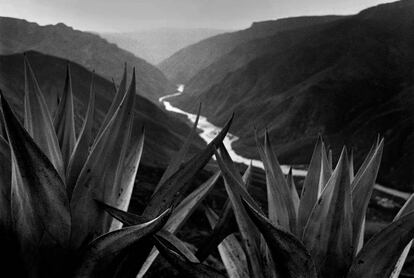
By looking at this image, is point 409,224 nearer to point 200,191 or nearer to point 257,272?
point 257,272

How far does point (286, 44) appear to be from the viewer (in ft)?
562

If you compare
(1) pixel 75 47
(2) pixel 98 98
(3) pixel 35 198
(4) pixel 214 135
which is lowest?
(4) pixel 214 135

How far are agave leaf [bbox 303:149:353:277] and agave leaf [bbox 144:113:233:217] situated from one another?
1.11ft

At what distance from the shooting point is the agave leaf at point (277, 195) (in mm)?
1380

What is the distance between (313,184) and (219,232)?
0.44m

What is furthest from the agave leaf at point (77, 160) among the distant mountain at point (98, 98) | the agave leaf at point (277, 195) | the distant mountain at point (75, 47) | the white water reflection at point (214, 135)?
the distant mountain at point (75, 47)

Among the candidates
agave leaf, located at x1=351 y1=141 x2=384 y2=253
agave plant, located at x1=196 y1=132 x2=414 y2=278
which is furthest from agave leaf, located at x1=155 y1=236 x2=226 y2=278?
agave leaf, located at x1=351 y1=141 x2=384 y2=253

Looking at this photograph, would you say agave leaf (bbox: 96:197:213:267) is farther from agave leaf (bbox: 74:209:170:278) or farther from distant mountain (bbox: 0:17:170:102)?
distant mountain (bbox: 0:17:170:102)

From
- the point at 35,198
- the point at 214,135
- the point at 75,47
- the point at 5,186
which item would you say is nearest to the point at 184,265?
the point at 35,198

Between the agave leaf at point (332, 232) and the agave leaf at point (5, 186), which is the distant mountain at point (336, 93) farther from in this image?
the agave leaf at point (5, 186)

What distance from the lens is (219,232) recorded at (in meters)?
1.36

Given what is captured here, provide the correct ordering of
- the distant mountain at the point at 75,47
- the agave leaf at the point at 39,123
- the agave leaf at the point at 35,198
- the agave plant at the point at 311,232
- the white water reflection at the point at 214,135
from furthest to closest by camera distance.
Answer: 1. the distant mountain at the point at 75,47
2. the white water reflection at the point at 214,135
3. the agave leaf at the point at 39,123
4. the agave plant at the point at 311,232
5. the agave leaf at the point at 35,198

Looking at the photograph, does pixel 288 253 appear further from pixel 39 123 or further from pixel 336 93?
pixel 336 93

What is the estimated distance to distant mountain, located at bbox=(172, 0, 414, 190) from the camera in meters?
85.9
